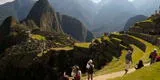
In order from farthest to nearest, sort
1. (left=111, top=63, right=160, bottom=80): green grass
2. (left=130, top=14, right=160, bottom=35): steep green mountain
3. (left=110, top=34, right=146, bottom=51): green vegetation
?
1. (left=130, top=14, right=160, bottom=35): steep green mountain
2. (left=110, top=34, right=146, bottom=51): green vegetation
3. (left=111, top=63, right=160, bottom=80): green grass

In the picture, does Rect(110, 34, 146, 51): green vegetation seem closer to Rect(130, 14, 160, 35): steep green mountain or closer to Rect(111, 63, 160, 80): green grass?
Rect(130, 14, 160, 35): steep green mountain

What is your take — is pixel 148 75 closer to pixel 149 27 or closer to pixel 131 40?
pixel 131 40

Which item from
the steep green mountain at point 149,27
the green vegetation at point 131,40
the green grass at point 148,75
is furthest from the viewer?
the steep green mountain at point 149,27

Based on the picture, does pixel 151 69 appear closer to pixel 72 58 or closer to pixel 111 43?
pixel 111 43

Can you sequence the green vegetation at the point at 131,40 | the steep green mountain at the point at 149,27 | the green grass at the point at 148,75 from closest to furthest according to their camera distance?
the green grass at the point at 148,75 → the green vegetation at the point at 131,40 → the steep green mountain at the point at 149,27

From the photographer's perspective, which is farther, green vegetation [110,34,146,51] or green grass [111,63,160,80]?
green vegetation [110,34,146,51]

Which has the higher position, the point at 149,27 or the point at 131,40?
the point at 149,27

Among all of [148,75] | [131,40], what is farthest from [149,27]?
[148,75]

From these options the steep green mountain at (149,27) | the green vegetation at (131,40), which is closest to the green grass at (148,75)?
the green vegetation at (131,40)

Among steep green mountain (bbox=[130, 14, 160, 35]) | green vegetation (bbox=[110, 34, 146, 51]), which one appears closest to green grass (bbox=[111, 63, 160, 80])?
green vegetation (bbox=[110, 34, 146, 51])

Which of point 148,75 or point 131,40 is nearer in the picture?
point 148,75

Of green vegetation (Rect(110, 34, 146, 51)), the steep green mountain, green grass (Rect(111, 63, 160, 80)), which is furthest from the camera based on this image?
the steep green mountain

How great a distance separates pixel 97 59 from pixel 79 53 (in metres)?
21.9

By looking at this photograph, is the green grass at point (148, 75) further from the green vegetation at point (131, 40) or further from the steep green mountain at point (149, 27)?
the steep green mountain at point (149, 27)
